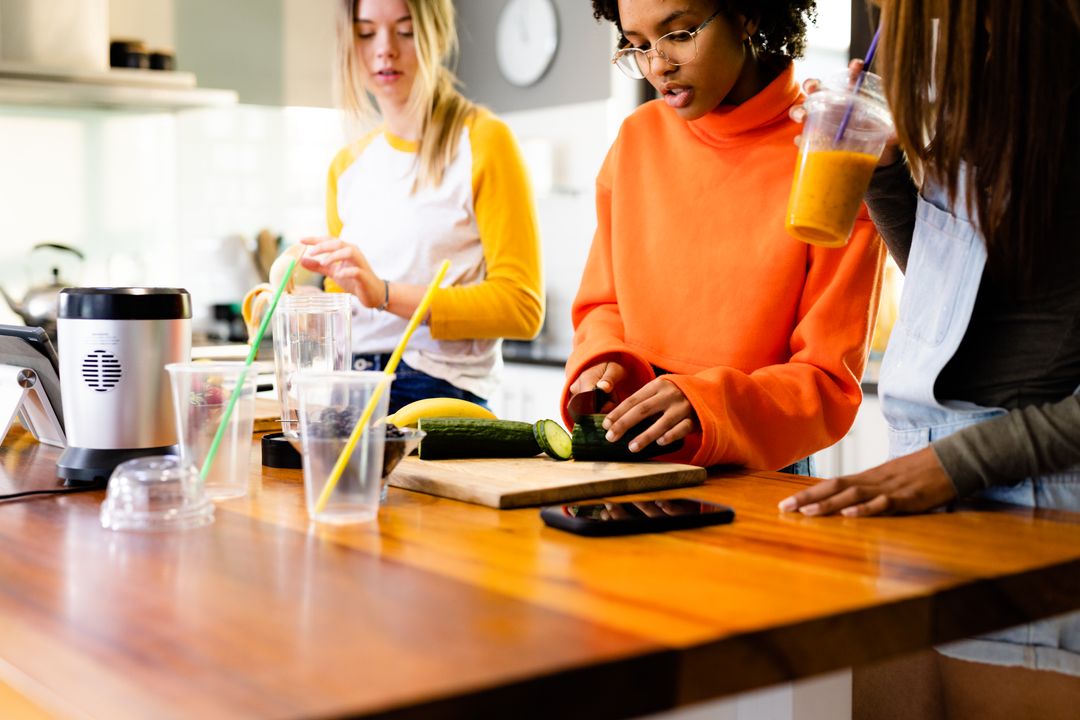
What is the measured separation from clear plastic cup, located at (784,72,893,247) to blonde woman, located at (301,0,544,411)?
1154 mm

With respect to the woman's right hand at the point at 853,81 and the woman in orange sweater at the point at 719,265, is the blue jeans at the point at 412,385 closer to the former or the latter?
the woman in orange sweater at the point at 719,265

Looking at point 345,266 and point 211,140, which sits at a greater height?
point 211,140

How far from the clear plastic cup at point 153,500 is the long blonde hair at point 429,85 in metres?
1.46

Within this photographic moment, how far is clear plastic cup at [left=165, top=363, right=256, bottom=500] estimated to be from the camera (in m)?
1.29

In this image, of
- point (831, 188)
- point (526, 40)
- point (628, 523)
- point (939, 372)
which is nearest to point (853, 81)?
point (831, 188)

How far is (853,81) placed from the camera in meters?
1.32

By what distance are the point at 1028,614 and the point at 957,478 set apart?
263 mm

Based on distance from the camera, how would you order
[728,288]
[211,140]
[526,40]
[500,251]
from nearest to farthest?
1. [728,288]
2. [500,251]
3. [211,140]
4. [526,40]

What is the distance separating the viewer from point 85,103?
444 centimetres

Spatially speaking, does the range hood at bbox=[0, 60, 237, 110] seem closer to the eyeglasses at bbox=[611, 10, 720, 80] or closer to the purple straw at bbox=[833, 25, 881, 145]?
the eyeglasses at bbox=[611, 10, 720, 80]

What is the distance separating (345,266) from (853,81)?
113 cm

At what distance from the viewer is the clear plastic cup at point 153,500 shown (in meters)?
1.18

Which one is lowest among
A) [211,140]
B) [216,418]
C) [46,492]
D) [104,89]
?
[46,492]

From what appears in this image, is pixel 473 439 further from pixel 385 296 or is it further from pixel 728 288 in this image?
pixel 385 296
